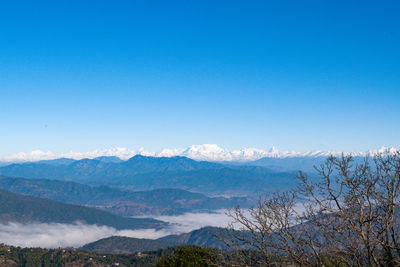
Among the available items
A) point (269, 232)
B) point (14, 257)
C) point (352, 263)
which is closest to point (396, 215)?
point (352, 263)

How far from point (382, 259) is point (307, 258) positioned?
10.7 feet

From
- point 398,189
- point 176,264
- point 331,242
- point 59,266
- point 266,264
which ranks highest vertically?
point 398,189

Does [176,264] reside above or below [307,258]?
below

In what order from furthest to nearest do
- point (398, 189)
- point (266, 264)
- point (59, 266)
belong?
point (59, 266), point (266, 264), point (398, 189)

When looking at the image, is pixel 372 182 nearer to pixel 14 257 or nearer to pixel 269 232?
pixel 269 232

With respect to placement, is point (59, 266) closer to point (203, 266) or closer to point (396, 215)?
point (203, 266)

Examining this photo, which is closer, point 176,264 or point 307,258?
point 307,258

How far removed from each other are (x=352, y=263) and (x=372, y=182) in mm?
3901

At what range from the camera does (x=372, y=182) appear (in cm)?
1473

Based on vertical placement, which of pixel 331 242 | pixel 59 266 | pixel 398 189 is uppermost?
pixel 398 189

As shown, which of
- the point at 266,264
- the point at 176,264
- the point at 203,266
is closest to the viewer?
the point at 266,264

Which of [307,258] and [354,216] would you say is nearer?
[354,216]

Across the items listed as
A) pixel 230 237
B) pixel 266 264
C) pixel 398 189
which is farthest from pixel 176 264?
pixel 398 189

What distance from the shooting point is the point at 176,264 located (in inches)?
1077
